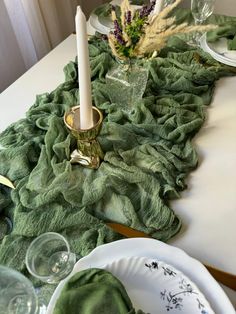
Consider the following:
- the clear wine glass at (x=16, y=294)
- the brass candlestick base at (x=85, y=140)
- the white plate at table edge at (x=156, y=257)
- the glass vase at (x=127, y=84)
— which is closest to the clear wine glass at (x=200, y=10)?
the glass vase at (x=127, y=84)

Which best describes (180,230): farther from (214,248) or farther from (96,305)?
(96,305)

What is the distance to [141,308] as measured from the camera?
53 centimetres

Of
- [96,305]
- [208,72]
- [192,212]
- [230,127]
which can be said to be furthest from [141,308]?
[208,72]

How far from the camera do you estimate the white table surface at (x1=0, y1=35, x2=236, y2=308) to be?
0.60 meters

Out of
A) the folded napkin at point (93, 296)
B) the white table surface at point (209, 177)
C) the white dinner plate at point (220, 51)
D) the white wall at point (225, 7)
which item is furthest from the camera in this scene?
the white wall at point (225, 7)

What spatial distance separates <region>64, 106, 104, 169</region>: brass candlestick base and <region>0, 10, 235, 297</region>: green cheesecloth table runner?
17mm

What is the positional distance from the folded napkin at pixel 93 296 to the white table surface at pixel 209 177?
15 cm

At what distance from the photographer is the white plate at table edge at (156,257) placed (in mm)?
513

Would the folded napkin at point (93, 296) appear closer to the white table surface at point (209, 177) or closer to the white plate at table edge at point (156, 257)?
the white plate at table edge at point (156, 257)

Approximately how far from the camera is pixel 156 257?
1.81 feet

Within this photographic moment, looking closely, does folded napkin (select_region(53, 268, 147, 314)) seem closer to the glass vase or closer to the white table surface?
the white table surface

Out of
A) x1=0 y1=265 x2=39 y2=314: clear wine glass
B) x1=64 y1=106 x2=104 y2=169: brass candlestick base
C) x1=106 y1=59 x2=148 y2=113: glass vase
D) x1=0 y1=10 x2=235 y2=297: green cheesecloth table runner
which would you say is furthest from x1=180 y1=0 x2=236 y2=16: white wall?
x1=0 y1=265 x2=39 y2=314: clear wine glass

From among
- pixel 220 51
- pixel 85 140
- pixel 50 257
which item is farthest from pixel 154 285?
pixel 220 51

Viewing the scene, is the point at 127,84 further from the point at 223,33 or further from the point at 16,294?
the point at 16,294
